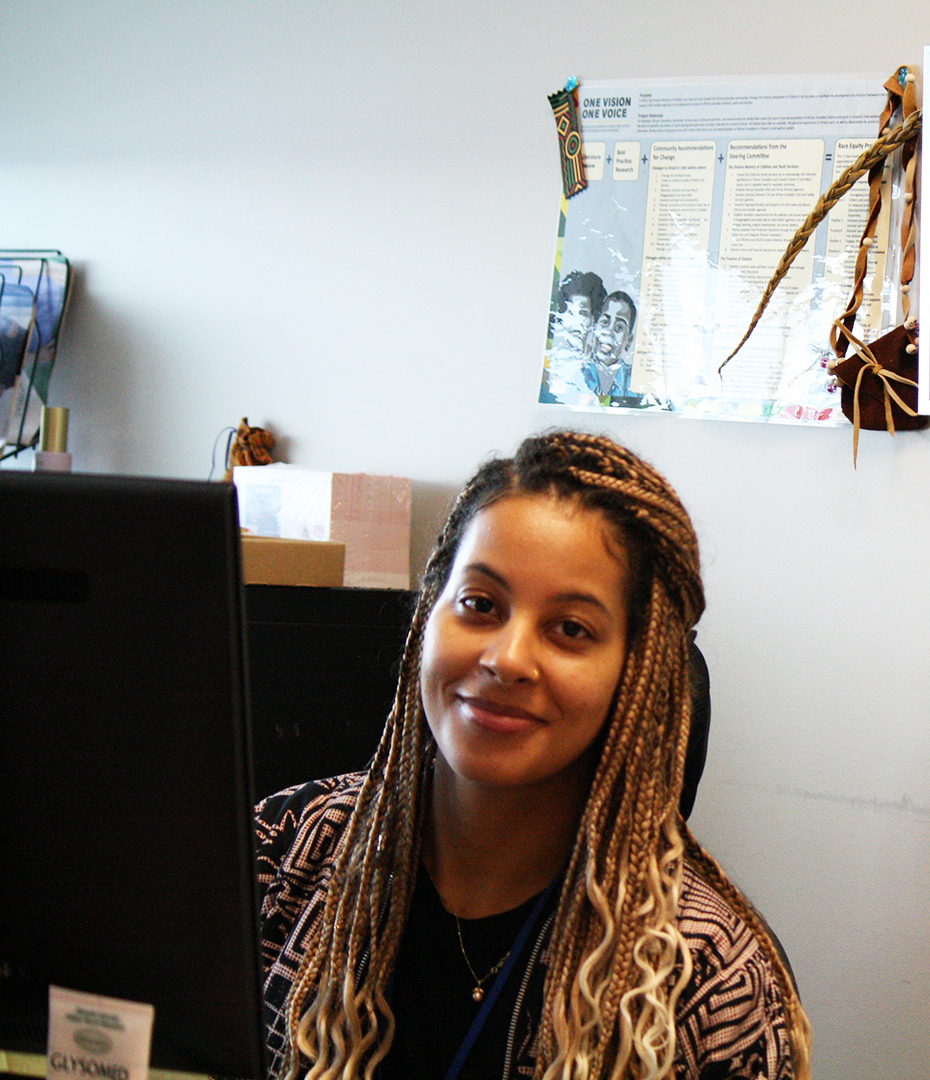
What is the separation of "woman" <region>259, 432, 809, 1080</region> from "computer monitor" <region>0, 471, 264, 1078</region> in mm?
467

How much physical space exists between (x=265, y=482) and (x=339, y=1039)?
1.27 metres

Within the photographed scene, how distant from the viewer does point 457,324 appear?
212 centimetres

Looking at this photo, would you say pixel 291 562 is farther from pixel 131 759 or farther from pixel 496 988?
pixel 131 759

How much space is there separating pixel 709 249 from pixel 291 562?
1014 millimetres

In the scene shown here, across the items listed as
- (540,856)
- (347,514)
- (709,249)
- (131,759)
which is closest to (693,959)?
(540,856)

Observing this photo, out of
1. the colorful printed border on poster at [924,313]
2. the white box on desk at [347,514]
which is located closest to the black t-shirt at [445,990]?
the white box on desk at [347,514]

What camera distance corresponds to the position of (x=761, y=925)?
979mm

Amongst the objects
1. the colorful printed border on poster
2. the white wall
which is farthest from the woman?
the white wall

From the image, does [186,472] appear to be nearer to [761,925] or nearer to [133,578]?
[761,925]

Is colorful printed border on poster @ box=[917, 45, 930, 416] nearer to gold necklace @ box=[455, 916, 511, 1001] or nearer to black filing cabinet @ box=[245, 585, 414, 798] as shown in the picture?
black filing cabinet @ box=[245, 585, 414, 798]

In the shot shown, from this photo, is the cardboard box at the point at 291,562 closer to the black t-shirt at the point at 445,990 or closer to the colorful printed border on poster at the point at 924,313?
the black t-shirt at the point at 445,990

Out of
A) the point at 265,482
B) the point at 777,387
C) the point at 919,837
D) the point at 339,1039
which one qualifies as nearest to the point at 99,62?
the point at 265,482

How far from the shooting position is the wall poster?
1884mm

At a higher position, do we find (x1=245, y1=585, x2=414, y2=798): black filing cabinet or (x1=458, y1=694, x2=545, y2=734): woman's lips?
(x1=458, y1=694, x2=545, y2=734): woman's lips
